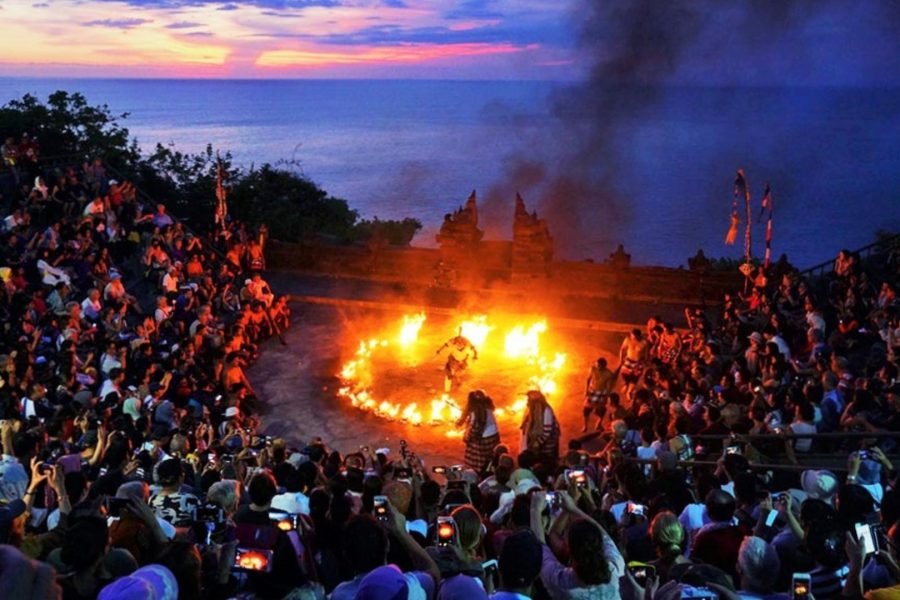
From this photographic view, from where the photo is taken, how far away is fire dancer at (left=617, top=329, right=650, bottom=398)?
15.2 m

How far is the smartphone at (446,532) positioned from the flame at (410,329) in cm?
1339

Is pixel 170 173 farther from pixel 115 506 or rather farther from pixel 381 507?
pixel 381 507

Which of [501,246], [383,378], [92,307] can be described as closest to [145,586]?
[383,378]

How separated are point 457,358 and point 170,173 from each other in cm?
2275

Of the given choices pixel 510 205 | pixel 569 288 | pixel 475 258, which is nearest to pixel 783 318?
pixel 569 288

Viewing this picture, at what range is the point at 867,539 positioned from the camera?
511 centimetres

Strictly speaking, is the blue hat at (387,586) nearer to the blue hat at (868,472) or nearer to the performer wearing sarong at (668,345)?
the blue hat at (868,472)

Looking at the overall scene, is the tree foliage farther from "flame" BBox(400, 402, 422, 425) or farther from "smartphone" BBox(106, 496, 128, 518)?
"smartphone" BBox(106, 496, 128, 518)

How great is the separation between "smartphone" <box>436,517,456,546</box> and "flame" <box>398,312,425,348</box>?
13.4 metres

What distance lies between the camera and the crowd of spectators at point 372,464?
16.0 feet

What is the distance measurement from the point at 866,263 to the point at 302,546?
646 inches

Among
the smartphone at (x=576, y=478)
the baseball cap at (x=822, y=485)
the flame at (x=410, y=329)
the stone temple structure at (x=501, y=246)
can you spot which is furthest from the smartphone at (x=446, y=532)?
the stone temple structure at (x=501, y=246)

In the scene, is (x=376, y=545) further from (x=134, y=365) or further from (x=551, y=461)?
(x=134, y=365)

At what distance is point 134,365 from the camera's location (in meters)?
14.8
